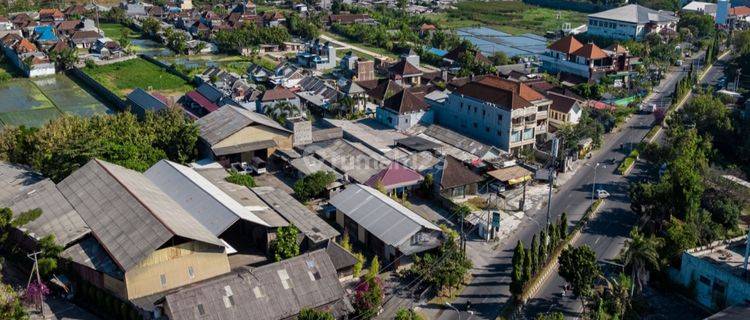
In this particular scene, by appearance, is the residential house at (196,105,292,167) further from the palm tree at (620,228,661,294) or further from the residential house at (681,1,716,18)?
the residential house at (681,1,716,18)

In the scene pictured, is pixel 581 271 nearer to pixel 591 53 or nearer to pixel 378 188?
pixel 378 188

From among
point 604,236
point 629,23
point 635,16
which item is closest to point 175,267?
point 604,236

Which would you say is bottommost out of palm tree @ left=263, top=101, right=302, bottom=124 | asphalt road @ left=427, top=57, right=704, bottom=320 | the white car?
asphalt road @ left=427, top=57, right=704, bottom=320

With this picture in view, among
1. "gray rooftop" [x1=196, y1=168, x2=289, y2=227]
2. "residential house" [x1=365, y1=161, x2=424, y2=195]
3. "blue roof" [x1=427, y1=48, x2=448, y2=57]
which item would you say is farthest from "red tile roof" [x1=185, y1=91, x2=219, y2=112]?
"blue roof" [x1=427, y1=48, x2=448, y2=57]

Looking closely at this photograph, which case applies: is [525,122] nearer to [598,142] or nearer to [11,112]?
[598,142]

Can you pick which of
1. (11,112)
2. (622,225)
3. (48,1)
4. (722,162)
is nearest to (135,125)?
(11,112)

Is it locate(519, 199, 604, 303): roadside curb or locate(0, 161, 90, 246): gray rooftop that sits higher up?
locate(0, 161, 90, 246): gray rooftop

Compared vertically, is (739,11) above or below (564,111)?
above
